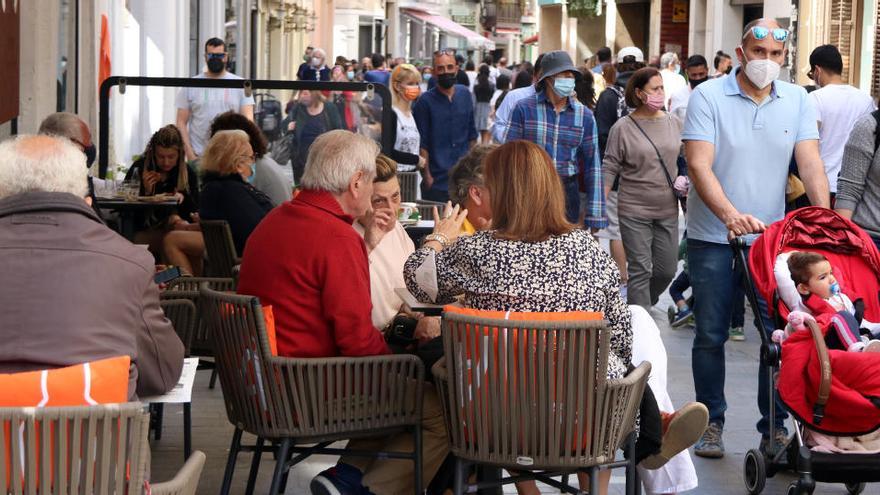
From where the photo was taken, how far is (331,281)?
16.5 ft

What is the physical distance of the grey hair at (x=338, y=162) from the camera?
17.2ft

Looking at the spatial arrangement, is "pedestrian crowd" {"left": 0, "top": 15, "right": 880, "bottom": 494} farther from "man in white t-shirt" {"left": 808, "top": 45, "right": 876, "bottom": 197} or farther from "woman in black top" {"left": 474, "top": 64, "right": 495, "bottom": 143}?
"woman in black top" {"left": 474, "top": 64, "right": 495, "bottom": 143}

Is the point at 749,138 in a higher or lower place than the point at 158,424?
higher

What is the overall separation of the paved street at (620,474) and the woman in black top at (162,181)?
99 cm

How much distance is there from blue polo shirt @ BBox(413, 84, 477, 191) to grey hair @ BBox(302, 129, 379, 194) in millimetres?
7155

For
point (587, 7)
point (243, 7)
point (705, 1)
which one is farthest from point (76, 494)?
point (587, 7)

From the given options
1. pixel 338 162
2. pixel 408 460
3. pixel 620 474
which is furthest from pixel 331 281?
pixel 620 474

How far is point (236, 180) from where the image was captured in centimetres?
808

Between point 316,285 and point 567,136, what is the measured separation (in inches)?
209

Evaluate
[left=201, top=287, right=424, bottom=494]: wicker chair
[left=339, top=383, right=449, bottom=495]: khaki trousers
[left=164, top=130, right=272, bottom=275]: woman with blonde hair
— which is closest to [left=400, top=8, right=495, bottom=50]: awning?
[left=164, top=130, right=272, bottom=275]: woman with blonde hair

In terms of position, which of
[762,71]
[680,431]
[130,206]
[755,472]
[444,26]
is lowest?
[755,472]

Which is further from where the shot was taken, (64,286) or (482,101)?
(482,101)

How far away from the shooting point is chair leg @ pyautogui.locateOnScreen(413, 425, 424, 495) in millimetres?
5105

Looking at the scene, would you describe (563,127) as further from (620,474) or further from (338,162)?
(338,162)
